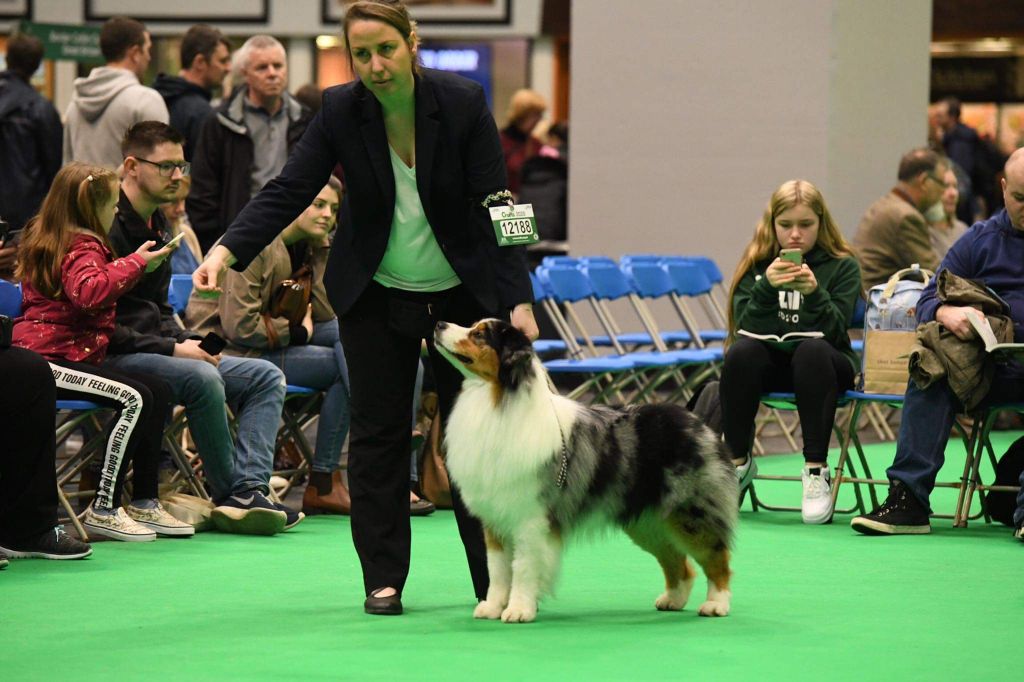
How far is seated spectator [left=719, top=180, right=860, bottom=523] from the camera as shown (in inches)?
249

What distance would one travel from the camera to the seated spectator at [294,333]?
636 centimetres

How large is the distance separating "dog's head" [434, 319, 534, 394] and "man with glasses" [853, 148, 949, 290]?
16.5 feet

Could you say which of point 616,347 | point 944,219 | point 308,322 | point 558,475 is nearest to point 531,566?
point 558,475

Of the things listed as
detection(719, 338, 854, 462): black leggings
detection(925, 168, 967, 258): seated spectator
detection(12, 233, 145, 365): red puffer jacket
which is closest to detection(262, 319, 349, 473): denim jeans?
detection(12, 233, 145, 365): red puffer jacket

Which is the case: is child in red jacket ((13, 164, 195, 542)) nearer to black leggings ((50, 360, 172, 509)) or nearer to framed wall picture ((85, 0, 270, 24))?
black leggings ((50, 360, 172, 509))

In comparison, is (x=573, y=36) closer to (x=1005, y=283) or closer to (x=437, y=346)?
(x=1005, y=283)

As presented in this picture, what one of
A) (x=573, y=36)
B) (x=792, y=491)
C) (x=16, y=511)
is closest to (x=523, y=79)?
(x=573, y=36)

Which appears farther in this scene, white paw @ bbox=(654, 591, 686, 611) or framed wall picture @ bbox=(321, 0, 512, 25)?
framed wall picture @ bbox=(321, 0, 512, 25)

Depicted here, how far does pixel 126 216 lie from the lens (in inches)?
233

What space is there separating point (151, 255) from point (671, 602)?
220cm

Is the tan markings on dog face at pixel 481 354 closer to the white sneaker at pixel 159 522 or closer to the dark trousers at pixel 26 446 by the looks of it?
the dark trousers at pixel 26 446

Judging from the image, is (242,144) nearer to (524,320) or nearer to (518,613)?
(524,320)

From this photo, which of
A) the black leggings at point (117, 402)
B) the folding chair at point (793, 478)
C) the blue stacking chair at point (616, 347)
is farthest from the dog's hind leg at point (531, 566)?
A: the blue stacking chair at point (616, 347)

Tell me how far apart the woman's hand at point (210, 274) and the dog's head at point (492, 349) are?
22.2 inches
